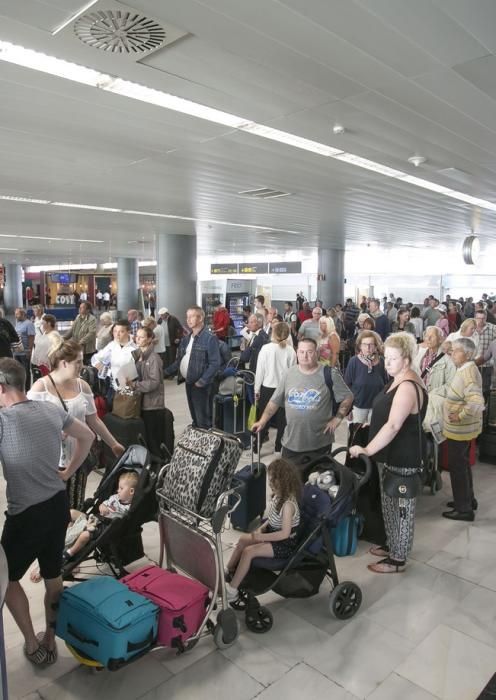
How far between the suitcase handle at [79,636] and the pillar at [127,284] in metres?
23.3

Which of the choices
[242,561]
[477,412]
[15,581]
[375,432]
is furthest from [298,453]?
[15,581]

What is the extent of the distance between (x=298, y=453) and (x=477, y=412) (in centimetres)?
175

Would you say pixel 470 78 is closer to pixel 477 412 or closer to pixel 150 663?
pixel 477 412

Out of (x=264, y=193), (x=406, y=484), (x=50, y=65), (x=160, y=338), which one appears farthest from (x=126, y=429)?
(x=160, y=338)

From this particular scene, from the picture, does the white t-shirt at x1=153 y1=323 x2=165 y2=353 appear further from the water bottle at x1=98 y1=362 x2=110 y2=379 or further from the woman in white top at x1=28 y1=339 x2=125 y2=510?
the woman in white top at x1=28 y1=339 x2=125 y2=510

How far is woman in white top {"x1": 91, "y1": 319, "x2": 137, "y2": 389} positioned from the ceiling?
2.04 meters

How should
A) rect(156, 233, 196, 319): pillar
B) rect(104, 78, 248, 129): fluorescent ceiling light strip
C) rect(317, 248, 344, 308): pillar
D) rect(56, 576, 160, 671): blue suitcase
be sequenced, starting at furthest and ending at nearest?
rect(317, 248, 344, 308): pillar → rect(156, 233, 196, 319): pillar → rect(104, 78, 248, 129): fluorescent ceiling light strip → rect(56, 576, 160, 671): blue suitcase

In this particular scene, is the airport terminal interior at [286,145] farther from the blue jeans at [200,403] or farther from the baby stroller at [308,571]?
the blue jeans at [200,403]

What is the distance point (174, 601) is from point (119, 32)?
333cm

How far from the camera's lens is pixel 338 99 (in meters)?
4.45

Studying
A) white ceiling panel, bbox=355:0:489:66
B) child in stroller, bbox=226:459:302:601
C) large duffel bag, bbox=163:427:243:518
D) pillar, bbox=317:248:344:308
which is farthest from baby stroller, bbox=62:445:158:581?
pillar, bbox=317:248:344:308

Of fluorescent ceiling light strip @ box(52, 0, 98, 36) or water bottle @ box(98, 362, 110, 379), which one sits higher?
fluorescent ceiling light strip @ box(52, 0, 98, 36)

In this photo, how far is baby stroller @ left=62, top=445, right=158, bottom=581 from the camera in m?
3.43

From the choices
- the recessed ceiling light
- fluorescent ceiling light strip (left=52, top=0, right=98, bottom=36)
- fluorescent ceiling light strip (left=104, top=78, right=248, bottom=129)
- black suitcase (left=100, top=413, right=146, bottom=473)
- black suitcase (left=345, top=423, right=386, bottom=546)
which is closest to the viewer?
fluorescent ceiling light strip (left=52, top=0, right=98, bottom=36)
